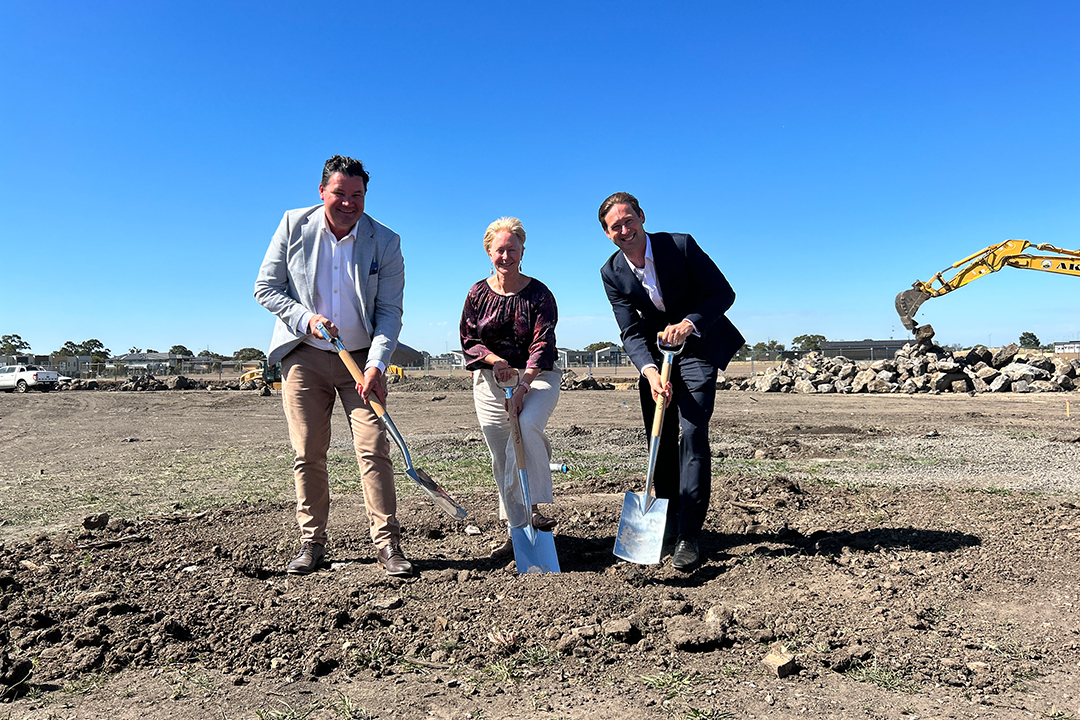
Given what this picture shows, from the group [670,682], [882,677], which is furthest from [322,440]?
[882,677]

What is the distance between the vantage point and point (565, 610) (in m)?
3.10

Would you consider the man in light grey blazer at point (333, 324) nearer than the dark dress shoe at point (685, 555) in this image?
No

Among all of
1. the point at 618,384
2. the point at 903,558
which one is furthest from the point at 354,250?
the point at 618,384

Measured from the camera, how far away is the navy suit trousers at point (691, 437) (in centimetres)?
379

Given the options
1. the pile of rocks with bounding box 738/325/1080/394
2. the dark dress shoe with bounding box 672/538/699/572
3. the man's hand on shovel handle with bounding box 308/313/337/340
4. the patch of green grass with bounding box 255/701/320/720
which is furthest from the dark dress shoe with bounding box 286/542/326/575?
the pile of rocks with bounding box 738/325/1080/394

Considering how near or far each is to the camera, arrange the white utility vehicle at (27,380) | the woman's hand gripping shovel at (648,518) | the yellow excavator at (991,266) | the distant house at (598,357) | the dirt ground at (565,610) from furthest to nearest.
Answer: the distant house at (598,357), the white utility vehicle at (27,380), the yellow excavator at (991,266), the woman's hand gripping shovel at (648,518), the dirt ground at (565,610)

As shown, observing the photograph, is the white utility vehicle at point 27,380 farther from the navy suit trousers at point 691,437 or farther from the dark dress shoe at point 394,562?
the navy suit trousers at point 691,437

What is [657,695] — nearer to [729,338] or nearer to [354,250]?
[729,338]

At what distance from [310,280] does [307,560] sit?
4.88 ft

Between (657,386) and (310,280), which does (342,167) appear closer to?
(310,280)

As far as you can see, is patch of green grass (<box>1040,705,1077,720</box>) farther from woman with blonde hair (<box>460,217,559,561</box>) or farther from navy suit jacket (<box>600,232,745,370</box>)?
woman with blonde hair (<box>460,217,559,561</box>)

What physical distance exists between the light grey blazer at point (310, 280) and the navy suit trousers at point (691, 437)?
1.60 m

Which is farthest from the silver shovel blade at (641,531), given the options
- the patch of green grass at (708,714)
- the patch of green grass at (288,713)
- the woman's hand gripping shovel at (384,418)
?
the patch of green grass at (288,713)

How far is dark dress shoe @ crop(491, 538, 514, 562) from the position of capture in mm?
3975
